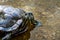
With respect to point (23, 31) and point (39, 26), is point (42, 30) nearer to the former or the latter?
point (39, 26)

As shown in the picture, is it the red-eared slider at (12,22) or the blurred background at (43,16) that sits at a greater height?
the red-eared slider at (12,22)

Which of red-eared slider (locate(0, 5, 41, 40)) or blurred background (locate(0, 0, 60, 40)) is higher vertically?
red-eared slider (locate(0, 5, 41, 40))

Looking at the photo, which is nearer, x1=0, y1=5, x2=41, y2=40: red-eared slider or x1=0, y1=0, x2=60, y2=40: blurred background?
x1=0, y1=5, x2=41, y2=40: red-eared slider

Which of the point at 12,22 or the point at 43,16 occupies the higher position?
the point at 12,22

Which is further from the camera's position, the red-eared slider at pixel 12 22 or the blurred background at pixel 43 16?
the blurred background at pixel 43 16
